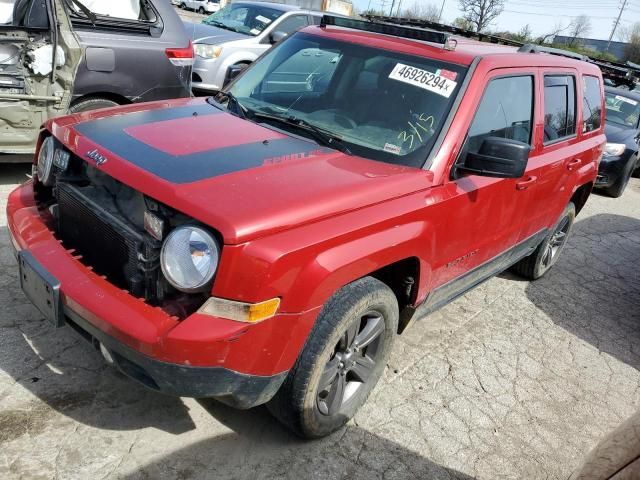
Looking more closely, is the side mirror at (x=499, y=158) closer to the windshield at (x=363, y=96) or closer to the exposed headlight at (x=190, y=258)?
the windshield at (x=363, y=96)

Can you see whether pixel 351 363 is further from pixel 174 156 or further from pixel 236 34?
pixel 236 34

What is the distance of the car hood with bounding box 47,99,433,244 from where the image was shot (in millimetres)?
2205

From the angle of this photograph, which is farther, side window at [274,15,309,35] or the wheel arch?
side window at [274,15,309,35]

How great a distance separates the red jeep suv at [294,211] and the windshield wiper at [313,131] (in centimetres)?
1

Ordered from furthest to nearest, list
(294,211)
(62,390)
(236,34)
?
(236,34) → (62,390) → (294,211)

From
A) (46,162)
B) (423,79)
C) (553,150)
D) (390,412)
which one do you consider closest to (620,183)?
(553,150)

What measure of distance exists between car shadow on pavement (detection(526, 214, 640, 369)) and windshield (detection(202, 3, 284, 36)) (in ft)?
18.8

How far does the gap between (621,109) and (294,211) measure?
9699 millimetres

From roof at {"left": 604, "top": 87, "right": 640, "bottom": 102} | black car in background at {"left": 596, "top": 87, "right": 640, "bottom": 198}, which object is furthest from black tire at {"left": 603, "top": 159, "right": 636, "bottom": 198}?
roof at {"left": 604, "top": 87, "right": 640, "bottom": 102}

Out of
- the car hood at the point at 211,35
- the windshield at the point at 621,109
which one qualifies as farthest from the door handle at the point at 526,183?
the windshield at the point at 621,109

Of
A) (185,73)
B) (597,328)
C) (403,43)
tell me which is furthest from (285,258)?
(185,73)

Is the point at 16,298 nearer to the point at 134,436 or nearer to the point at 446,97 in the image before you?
the point at 134,436

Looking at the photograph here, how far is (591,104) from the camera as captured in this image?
15.8 ft

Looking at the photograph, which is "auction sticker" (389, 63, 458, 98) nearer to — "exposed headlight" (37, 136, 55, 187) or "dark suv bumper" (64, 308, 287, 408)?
"dark suv bumper" (64, 308, 287, 408)
